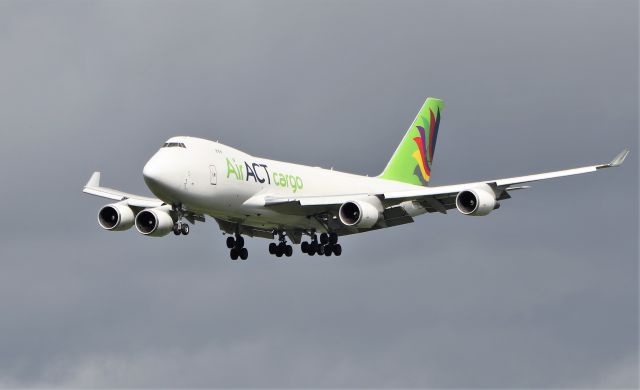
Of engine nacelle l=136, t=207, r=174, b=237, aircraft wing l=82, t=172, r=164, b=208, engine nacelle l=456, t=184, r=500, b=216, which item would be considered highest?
aircraft wing l=82, t=172, r=164, b=208

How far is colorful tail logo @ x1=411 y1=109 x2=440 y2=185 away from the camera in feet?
261

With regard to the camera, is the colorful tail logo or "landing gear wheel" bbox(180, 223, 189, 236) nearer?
"landing gear wheel" bbox(180, 223, 189, 236)

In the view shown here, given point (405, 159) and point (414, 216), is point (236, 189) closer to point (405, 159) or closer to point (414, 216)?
point (414, 216)

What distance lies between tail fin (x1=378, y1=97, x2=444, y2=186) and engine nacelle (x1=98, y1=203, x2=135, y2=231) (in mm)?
16069

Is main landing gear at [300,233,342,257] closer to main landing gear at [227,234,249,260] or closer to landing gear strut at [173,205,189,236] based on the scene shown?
main landing gear at [227,234,249,260]

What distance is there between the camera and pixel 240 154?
6469 cm

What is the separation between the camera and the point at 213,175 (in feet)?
203

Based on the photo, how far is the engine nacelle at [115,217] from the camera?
67.4m

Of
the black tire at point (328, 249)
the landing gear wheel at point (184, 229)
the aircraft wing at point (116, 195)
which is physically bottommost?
the landing gear wheel at point (184, 229)

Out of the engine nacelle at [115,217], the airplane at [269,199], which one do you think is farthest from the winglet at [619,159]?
the engine nacelle at [115,217]

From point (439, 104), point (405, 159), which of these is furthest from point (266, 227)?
point (439, 104)

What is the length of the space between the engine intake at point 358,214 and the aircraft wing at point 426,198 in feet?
1.62

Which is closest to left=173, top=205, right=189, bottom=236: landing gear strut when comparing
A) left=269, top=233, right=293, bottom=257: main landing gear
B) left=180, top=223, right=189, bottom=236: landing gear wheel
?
left=180, top=223, right=189, bottom=236: landing gear wheel

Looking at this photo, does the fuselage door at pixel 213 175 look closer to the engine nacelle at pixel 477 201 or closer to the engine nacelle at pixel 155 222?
the engine nacelle at pixel 155 222
